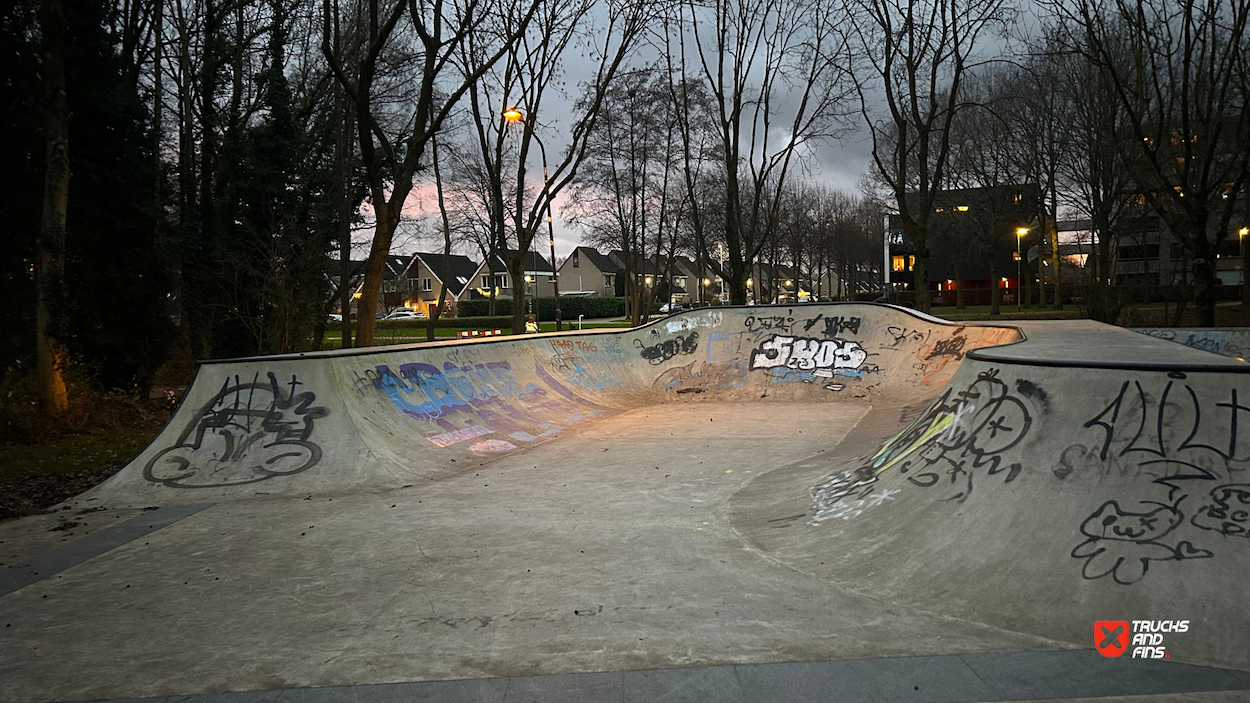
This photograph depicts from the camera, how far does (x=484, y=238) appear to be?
45.8m

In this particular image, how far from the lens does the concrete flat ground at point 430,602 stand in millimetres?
3598

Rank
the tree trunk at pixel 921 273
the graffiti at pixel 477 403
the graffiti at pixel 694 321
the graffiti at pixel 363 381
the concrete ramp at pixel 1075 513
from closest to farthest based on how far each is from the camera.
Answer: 1. the concrete ramp at pixel 1075 513
2. the graffiti at pixel 363 381
3. the graffiti at pixel 477 403
4. the graffiti at pixel 694 321
5. the tree trunk at pixel 921 273

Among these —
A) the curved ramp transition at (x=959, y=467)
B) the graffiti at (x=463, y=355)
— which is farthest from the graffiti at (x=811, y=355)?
the graffiti at (x=463, y=355)

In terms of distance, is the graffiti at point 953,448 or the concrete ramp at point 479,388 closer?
the graffiti at point 953,448

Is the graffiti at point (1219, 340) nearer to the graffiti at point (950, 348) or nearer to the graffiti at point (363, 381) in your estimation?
the graffiti at point (950, 348)

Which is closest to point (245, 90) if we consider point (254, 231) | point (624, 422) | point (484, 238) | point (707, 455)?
point (254, 231)

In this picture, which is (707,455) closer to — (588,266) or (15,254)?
(15,254)

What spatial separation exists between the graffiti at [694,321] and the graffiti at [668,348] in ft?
0.85

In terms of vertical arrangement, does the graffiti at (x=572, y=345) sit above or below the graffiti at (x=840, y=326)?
below

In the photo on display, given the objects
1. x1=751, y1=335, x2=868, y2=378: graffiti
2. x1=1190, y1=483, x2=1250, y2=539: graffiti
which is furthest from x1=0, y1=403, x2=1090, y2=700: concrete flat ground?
x1=751, y1=335, x2=868, y2=378: graffiti

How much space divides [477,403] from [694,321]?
7.21 m

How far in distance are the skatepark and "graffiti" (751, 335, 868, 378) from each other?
6.58m

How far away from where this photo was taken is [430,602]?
4.40 m

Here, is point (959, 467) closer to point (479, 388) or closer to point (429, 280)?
point (479, 388)
